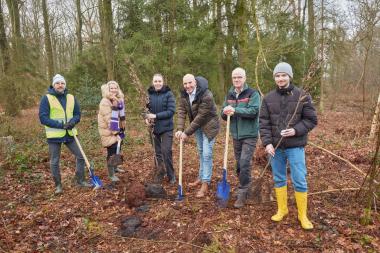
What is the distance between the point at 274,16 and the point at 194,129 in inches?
327

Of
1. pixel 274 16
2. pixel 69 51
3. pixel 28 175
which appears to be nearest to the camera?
pixel 28 175

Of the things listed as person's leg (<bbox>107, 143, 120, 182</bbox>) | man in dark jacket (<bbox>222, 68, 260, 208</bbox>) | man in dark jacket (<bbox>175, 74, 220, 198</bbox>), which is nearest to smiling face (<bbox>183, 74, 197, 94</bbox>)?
man in dark jacket (<bbox>175, 74, 220, 198</bbox>)

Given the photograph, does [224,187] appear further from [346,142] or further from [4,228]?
[346,142]

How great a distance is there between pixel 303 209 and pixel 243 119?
1552 mm

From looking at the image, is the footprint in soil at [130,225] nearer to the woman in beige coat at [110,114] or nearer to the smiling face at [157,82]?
the woman in beige coat at [110,114]

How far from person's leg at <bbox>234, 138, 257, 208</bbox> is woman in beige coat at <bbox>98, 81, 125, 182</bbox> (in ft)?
8.58

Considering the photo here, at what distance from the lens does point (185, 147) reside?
9.81 m

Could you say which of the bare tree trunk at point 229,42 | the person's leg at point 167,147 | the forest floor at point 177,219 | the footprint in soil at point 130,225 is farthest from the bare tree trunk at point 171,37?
the footprint in soil at point 130,225

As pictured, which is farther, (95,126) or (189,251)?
(95,126)

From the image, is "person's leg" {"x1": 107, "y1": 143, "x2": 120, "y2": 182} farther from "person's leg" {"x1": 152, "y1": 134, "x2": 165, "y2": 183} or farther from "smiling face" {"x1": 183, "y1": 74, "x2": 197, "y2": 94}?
"smiling face" {"x1": 183, "y1": 74, "x2": 197, "y2": 94}

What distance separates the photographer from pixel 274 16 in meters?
11.8

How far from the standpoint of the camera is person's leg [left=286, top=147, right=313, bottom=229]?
415 cm

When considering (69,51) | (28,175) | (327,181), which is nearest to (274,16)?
(327,181)

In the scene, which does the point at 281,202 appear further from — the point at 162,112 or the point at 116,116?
the point at 116,116
